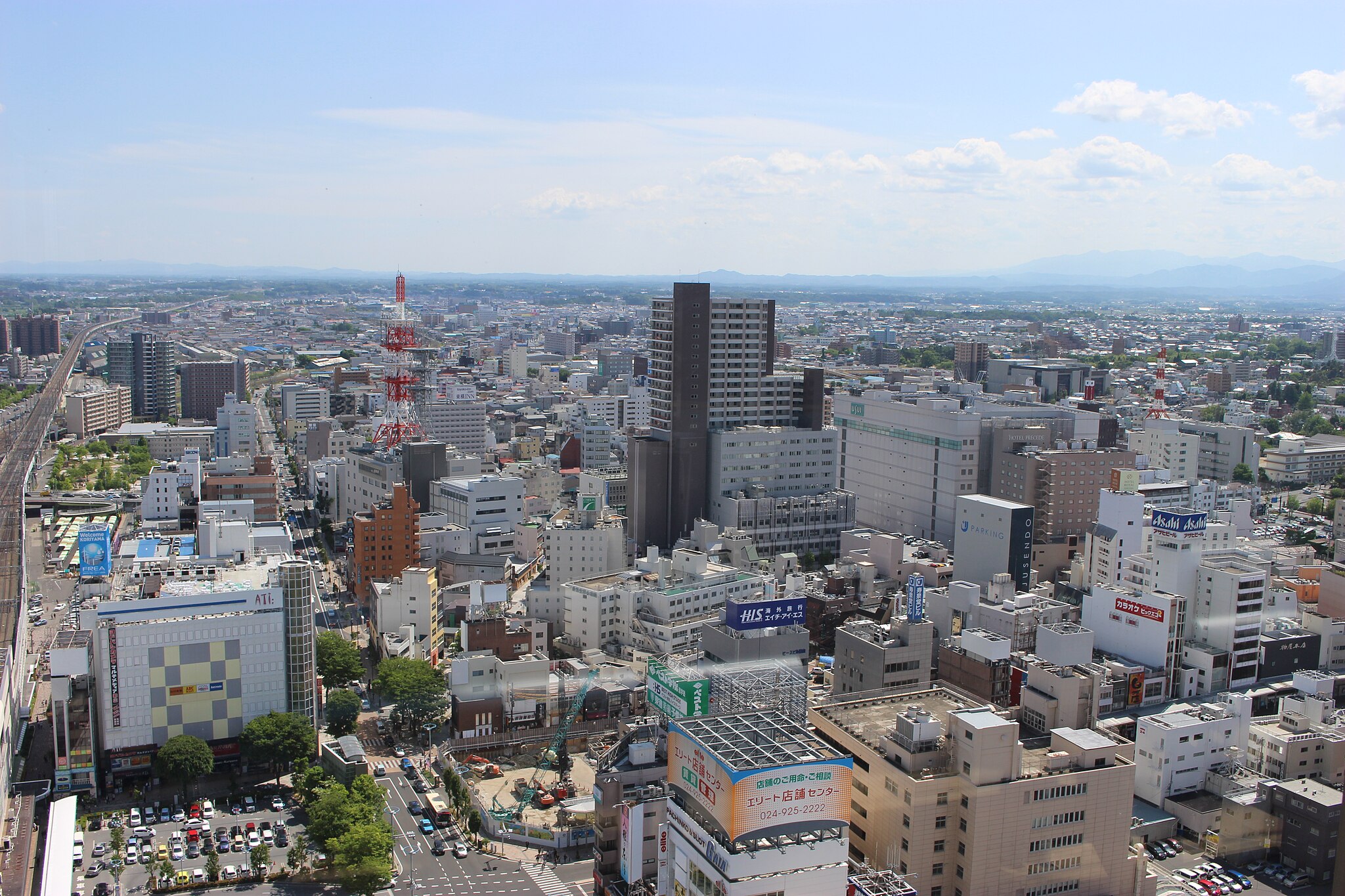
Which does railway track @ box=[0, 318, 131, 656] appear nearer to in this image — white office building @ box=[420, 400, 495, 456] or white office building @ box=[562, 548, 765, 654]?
white office building @ box=[562, 548, 765, 654]

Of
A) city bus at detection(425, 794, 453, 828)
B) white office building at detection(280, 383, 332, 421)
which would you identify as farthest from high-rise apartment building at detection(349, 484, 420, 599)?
white office building at detection(280, 383, 332, 421)

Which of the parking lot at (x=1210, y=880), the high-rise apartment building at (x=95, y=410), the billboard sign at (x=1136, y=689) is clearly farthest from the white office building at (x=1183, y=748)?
the high-rise apartment building at (x=95, y=410)

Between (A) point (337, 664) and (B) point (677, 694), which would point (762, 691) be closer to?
(B) point (677, 694)

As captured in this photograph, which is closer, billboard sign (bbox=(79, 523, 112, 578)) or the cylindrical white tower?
the cylindrical white tower

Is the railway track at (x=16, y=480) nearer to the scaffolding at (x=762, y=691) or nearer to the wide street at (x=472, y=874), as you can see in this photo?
the wide street at (x=472, y=874)

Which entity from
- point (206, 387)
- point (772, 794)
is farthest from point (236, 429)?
point (772, 794)

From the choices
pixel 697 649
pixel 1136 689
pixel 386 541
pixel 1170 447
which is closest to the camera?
pixel 1136 689
